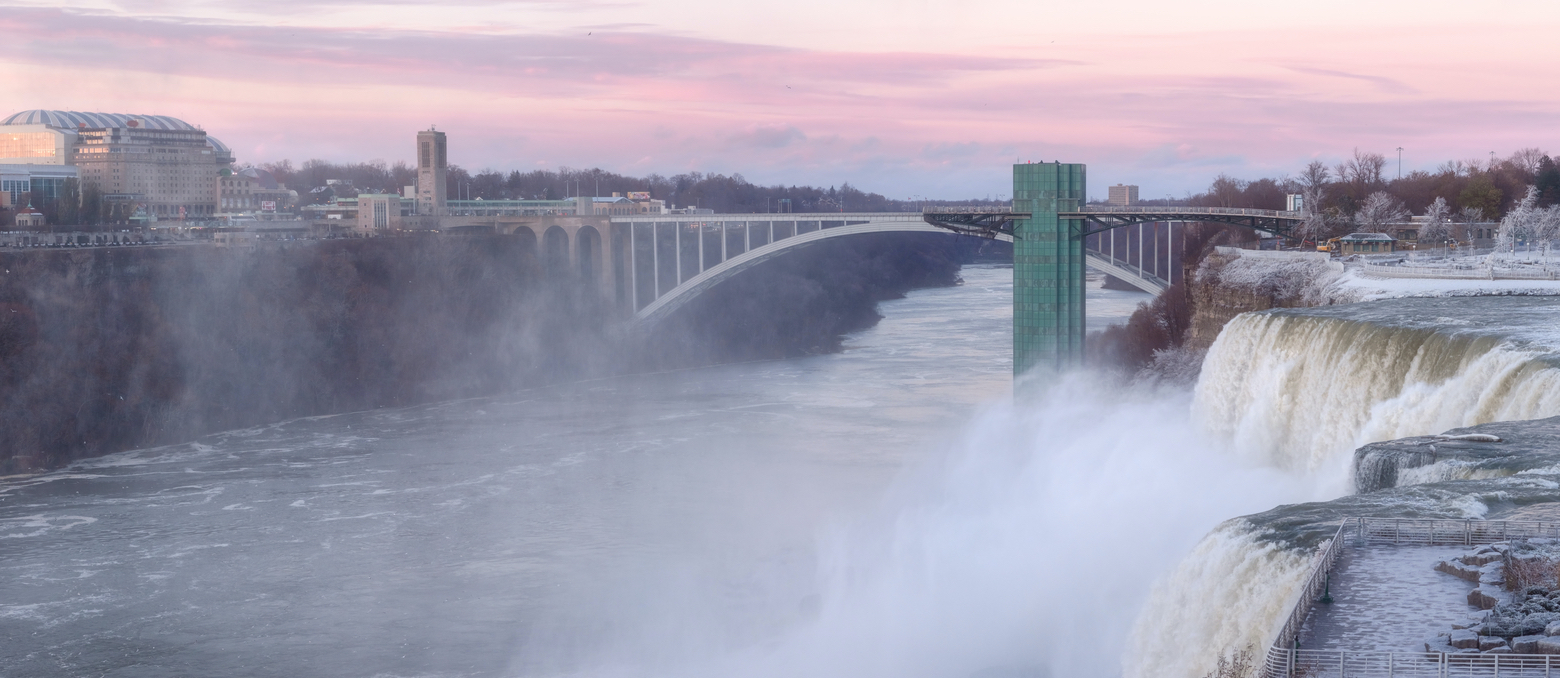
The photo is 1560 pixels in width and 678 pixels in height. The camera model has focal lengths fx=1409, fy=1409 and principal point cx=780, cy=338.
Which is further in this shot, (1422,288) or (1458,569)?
(1422,288)

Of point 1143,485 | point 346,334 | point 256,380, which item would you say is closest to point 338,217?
point 346,334

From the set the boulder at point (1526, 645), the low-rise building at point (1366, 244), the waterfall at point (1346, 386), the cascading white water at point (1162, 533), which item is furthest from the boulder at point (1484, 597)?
the low-rise building at point (1366, 244)

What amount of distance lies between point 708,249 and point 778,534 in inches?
1261

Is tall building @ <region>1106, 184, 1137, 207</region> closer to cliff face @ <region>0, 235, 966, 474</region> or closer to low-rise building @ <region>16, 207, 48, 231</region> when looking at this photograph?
cliff face @ <region>0, 235, 966, 474</region>

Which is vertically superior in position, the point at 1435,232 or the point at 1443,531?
the point at 1435,232

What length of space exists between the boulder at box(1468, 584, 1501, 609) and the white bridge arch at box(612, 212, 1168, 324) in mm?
19728

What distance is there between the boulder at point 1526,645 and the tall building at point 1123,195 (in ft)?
168

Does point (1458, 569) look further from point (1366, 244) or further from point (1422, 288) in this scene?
point (1366, 244)

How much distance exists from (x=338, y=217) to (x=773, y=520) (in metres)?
34.1

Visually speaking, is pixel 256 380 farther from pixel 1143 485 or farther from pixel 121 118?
pixel 121 118

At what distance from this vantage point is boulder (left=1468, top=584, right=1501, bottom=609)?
6406 mm

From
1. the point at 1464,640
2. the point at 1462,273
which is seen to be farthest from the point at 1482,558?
the point at 1462,273

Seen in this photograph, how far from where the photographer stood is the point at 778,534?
17922mm

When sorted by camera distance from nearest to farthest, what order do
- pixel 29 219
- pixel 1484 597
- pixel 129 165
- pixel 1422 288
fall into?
pixel 1484 597 → pixel 1422 288 → pixel 29 219 → pixel 129 165
